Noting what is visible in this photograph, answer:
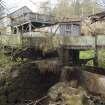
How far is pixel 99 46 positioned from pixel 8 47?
5.01 m

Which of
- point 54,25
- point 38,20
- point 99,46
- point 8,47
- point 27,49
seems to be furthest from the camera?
point 38,20

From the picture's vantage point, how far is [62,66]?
49.9 feet

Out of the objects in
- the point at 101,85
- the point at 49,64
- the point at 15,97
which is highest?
the point at 49,64

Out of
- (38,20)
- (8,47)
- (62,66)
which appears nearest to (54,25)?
(38,20)

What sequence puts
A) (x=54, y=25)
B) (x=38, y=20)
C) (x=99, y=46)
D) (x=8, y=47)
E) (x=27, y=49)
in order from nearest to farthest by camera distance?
(x=99, y=46), (x=8, y=47), (x=27, y=49), (x=54, y=25), (x=38, y=20)

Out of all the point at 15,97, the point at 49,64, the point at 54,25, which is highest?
the point at 54,25

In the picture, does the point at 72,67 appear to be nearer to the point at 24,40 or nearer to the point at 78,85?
the point at 78,85

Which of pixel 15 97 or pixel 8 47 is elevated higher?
pixel 8 47

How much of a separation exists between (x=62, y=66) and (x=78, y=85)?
5.14 ft

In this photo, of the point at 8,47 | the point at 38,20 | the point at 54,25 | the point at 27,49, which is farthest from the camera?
the point at 38,20

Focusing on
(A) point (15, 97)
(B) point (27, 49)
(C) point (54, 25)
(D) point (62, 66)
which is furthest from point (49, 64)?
(C) point (54, 25)

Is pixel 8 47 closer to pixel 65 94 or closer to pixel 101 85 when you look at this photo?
pixel 65 94

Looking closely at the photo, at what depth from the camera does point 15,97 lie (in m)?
15.0

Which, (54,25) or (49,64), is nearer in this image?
(49,64)
